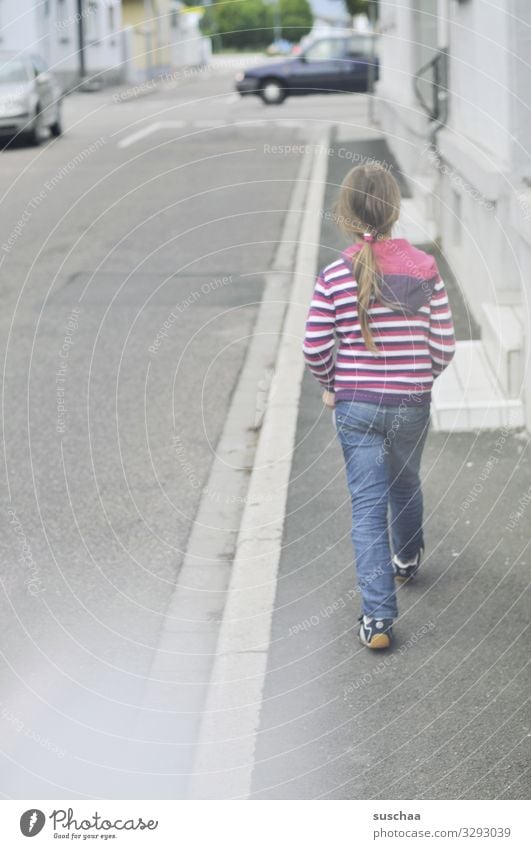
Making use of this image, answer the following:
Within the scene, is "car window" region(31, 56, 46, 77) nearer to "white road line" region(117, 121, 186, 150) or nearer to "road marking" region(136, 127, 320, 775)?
"white road line" region(117, 121, 186, 150)

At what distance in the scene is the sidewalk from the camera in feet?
11.9

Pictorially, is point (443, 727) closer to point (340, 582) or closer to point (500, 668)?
point (500, 668)

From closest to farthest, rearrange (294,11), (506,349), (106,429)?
(506,349), (106,429), (294,11)

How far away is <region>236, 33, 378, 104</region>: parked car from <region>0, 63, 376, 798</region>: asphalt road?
50.4 ft

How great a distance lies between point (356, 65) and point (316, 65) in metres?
1.05

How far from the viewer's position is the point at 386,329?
4309 mm

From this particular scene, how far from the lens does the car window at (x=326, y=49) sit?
32781mm

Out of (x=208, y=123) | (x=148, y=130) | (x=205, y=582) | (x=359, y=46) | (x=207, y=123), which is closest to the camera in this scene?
(x=205, y=582)

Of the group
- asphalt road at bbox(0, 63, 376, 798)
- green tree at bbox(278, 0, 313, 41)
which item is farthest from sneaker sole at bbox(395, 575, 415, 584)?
green tree at bbox(278, 0, 313, 41)

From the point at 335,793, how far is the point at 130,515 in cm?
255

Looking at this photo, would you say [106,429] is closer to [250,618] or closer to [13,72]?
[250,618]

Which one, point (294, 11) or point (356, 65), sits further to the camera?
point (356, 65)

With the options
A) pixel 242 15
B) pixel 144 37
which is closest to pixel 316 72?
pixel 242 15
